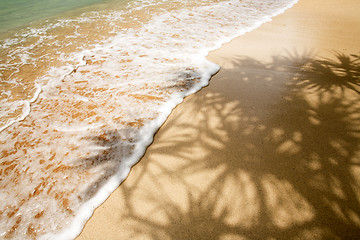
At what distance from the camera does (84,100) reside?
328 centimetres

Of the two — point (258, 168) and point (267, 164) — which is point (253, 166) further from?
point (267, 164)

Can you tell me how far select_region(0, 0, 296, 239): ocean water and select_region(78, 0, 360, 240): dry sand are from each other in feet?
1.12

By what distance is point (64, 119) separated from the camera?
9.68 feet

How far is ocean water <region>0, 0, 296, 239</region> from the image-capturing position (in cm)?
200

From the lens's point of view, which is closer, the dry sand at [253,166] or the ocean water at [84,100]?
the dry sand at [253,166]

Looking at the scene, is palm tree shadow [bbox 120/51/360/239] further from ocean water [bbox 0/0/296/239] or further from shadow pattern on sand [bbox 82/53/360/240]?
ocean water [bbox 0/0/296/239]

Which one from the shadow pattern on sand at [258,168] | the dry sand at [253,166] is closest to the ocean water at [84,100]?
the dry sand at [253,166]

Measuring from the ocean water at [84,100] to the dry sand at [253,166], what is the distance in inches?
13.5

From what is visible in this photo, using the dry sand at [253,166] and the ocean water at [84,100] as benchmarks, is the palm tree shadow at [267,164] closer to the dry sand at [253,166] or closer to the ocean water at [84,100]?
the dry sand at [253,166]

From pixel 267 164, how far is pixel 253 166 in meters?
0.16

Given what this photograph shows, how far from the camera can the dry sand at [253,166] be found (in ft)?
5.46

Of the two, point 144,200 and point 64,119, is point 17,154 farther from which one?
point 144,200

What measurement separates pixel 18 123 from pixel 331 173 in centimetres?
433

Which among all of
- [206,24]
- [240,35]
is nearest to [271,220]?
[240,35]
